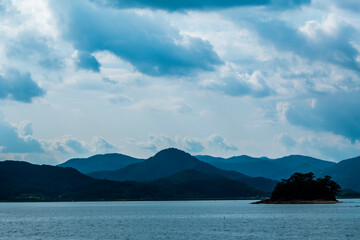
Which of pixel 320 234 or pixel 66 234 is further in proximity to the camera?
pixel 66 234

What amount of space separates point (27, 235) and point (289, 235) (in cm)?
6547

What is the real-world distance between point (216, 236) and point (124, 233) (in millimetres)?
27055

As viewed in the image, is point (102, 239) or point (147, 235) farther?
point (147, 235)

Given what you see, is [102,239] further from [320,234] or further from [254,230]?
[320,234]

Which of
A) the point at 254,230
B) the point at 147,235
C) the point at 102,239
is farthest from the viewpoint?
the point at 254,230

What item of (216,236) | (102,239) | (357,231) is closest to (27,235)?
(102,239)

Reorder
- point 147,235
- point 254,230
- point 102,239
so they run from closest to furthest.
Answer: point 102,239 → point 147,235 → point 254,230

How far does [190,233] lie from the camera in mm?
131375

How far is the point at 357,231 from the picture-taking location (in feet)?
423

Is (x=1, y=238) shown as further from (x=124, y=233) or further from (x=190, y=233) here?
(x=190, y=233)

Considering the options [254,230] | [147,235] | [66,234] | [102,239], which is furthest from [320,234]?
[66,234]

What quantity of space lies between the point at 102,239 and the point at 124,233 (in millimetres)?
15765

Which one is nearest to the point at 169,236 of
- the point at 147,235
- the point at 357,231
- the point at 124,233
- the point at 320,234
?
the point at 147,235

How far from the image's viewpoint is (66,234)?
13425 cm
